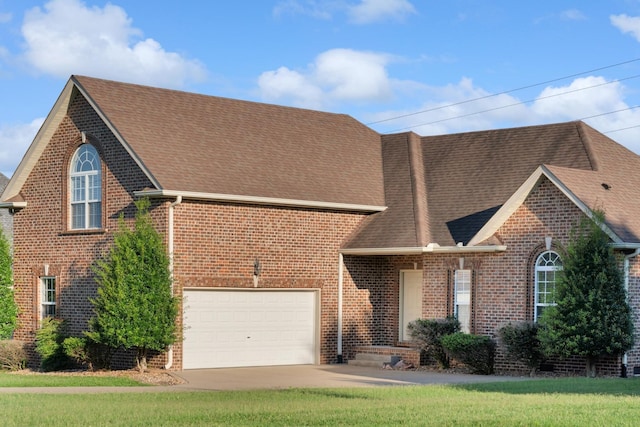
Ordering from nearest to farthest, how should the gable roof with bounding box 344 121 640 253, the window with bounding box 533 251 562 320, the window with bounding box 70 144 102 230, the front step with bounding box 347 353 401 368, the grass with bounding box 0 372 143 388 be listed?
1. the grass with bounding box 0 372 143 388
2. the window with bounding box 533 251 562 320
3. the gable roof with bounding box 344 121 640 253
4. the window with bounding box 70 144 102 230
5. the front step with bounding box 347 353 401 368

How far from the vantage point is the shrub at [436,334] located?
27.7 meters

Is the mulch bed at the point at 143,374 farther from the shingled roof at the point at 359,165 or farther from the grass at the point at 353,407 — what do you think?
the shingled roof at the point at 359,165

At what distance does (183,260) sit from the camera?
88.0 feet

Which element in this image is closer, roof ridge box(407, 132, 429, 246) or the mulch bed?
the mulch bed

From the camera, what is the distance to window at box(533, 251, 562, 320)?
2612 cm

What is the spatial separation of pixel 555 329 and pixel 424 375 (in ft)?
10.7

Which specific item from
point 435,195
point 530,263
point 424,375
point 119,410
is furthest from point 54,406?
point 435,195

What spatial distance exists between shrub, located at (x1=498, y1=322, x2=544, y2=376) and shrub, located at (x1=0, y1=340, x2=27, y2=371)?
12.3 m

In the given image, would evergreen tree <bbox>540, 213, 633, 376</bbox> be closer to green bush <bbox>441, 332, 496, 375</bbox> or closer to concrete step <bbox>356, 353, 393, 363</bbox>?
green bush <bbox>441, 332, 496, 375</bbox>

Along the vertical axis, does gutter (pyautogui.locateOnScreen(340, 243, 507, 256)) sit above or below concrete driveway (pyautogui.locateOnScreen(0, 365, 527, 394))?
above

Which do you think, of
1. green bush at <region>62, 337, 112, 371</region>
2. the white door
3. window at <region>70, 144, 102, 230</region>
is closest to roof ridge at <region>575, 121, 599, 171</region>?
the white door

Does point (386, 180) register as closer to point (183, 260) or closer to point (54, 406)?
point (183, 260)

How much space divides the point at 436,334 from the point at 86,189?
9.63m

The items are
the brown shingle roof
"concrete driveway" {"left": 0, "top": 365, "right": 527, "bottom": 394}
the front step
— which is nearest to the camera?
"concrete driveway" {"left": 0, "top": 365, "right": 527, "bottom": 394}
